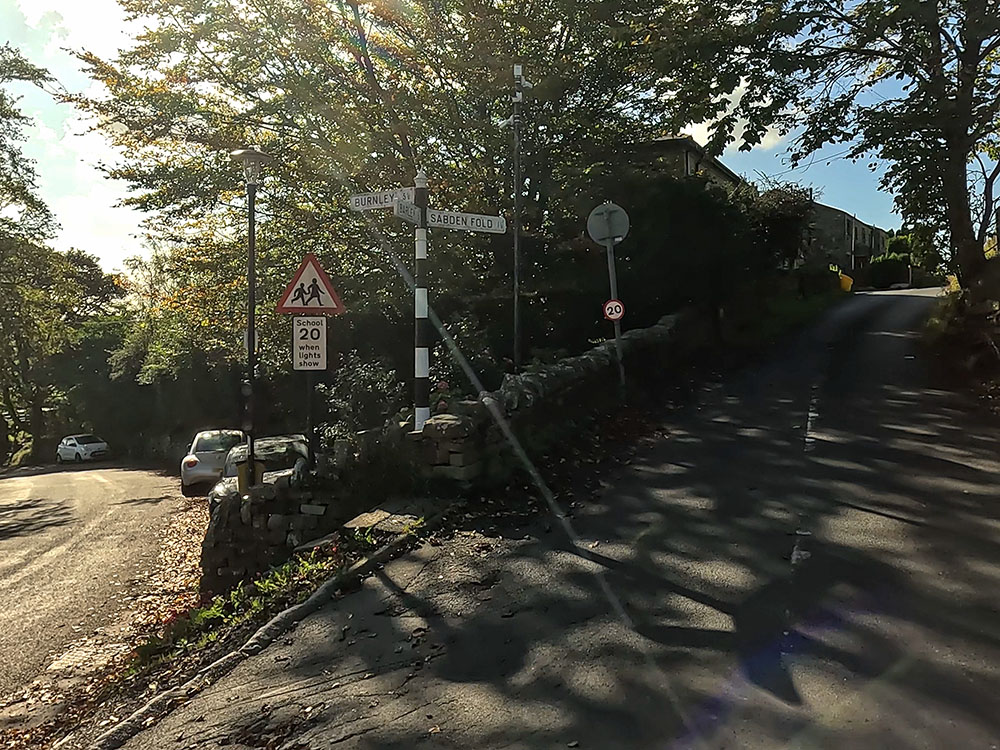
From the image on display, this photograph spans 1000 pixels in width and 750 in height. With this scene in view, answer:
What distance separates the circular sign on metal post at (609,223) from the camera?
1167 centimetres

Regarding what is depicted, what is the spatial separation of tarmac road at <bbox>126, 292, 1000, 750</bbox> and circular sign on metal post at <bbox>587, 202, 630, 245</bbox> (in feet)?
14.3

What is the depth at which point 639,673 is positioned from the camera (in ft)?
14.3

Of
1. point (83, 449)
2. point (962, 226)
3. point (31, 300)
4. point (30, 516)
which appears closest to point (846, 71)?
point (962, 226)

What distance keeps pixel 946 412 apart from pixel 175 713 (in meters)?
10.1

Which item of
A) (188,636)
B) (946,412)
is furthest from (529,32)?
(188,636)

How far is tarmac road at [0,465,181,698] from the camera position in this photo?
8.30m

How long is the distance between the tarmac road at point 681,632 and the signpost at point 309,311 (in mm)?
3378

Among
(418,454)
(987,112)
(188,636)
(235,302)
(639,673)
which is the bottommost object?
(188,636)

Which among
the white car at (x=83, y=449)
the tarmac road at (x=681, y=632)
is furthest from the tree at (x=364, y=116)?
the white car at (x=83, y=449)

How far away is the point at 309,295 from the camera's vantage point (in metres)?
9.34

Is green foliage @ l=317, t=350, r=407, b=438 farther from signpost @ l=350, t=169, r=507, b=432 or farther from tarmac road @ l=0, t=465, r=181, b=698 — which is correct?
tarmac road @ l=0, t=465, r=181, b=698

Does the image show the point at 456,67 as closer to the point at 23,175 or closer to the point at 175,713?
the point at 175,713

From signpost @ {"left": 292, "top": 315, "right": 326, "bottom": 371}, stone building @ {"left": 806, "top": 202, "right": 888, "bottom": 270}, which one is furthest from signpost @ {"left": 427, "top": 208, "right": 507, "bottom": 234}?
stone building @ {"left": 806, "top": 202, "right": 888, "bottom": 270}

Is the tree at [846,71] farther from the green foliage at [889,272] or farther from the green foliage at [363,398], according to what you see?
the green foliage at [889,272]
